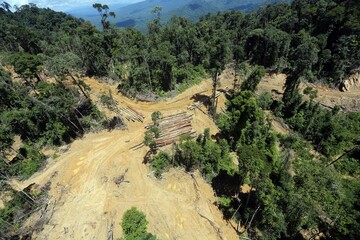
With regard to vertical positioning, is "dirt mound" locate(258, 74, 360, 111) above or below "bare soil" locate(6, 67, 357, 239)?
below

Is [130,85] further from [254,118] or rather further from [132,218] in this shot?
[132,218]

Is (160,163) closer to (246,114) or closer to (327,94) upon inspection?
(246,114)

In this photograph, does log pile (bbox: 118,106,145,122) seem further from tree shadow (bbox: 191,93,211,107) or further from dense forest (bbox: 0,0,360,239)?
tree shadow (bbox: 191,93,211,107)

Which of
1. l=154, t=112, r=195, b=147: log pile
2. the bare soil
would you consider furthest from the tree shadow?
the bare soil

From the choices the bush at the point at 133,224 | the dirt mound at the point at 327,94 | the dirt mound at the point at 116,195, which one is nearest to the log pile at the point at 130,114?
the dirt mound at the point at 116,195

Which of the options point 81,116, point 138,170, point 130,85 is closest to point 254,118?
point 138,170
